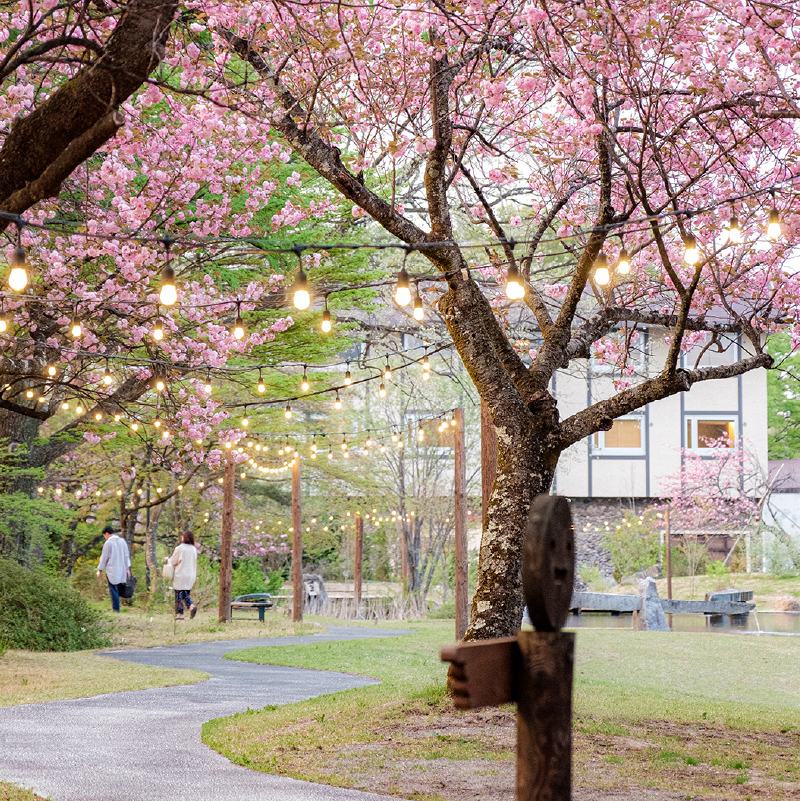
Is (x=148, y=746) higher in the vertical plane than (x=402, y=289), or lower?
lower

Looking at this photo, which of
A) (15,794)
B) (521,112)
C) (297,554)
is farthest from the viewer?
(297,554)

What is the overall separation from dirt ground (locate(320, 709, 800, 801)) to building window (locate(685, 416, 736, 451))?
1013 inches

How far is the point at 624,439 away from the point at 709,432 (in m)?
3.00

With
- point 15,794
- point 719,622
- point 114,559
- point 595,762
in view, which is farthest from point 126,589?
point 15,794

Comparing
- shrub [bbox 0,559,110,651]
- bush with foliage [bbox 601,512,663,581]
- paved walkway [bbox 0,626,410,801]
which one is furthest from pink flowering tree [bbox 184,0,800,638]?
bush with foliage [bbox 601,512,663,581]

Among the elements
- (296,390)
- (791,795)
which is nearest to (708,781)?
(791,795)

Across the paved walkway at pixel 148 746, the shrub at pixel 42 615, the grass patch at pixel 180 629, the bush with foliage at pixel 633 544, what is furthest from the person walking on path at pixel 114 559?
the bush with foliage at pixel 633 544

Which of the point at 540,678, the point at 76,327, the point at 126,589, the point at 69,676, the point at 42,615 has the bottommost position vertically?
the point at 69,676

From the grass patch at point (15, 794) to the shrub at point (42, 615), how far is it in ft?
27.8

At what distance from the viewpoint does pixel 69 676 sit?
1081cm

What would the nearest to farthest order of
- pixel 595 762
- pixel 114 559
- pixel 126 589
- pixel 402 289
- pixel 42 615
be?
pixel 595 762 < pixel 402 289 < pixel 42 615 < pixel 114 559 < pixel 126 589

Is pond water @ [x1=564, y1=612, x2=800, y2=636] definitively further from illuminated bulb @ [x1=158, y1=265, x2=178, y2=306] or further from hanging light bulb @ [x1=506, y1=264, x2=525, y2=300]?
illuminated bulb @ [x1=158, y1=265, x2=178, y2=306]

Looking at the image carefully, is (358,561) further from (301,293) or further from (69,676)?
(301,293)

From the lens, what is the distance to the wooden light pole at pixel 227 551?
1945cm
